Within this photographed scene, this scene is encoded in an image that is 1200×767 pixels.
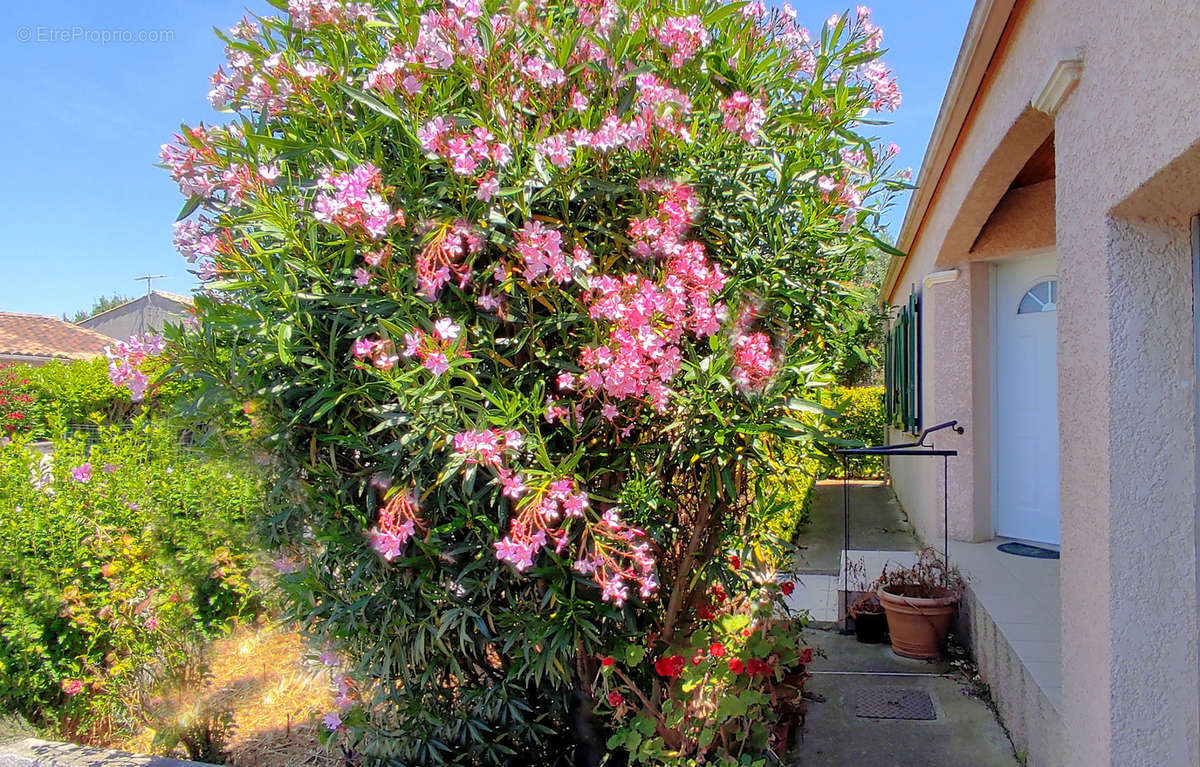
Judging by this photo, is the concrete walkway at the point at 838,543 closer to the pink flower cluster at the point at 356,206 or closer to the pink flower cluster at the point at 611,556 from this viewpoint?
the pink flower cluster at the point at 611,556

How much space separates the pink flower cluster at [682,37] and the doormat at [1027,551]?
4640 mm

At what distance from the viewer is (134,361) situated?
242 centimetres

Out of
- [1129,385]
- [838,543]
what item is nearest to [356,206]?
[1129,385]

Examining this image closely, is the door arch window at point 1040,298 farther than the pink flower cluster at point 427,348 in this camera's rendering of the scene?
Yes

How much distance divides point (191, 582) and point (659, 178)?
12.1ft

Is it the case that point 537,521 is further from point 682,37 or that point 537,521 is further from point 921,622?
point 921,622

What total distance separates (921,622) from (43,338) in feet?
112

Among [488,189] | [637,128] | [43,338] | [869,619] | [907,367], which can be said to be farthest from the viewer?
[43,338]

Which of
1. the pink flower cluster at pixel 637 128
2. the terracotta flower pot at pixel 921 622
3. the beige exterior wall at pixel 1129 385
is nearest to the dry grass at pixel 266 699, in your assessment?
the pink flower cluster at pixel 637 128

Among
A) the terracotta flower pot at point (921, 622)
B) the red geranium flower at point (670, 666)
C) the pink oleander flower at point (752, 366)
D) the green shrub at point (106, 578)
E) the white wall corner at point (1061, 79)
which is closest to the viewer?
the pink oleander flower at point (752, 366)

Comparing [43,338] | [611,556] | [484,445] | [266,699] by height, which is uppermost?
[43,338]

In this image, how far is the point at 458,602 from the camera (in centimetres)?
250

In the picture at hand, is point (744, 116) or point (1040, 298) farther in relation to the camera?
point (1040, 298)

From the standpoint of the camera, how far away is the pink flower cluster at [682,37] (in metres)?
2.32
